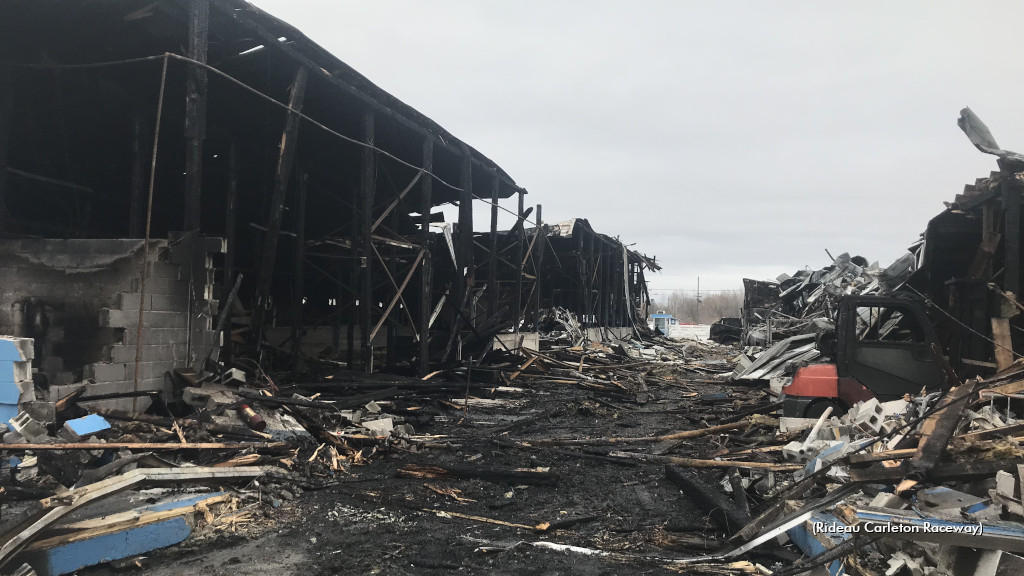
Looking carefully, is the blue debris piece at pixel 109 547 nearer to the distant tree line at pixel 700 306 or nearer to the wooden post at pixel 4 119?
the wooden post at pixel 4 119

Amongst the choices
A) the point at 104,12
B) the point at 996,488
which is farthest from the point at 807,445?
the point at 104,12

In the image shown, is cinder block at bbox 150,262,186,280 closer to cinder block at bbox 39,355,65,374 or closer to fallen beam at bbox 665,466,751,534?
cinder block at bbox 39,355,65,374

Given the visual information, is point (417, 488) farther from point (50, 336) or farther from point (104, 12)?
point (104, 12)

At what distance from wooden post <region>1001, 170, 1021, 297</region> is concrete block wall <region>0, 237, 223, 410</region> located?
1095 centimetres

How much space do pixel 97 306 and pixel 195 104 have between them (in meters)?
2.83

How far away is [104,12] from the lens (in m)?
8.68

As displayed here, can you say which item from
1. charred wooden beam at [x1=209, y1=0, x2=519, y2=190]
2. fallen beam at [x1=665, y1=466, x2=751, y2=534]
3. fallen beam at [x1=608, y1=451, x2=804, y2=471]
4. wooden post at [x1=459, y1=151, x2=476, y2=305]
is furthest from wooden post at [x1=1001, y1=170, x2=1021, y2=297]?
wooden post at [x1=459, y1=151, x2=476, y2=305]

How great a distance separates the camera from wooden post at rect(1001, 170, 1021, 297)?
827 cm

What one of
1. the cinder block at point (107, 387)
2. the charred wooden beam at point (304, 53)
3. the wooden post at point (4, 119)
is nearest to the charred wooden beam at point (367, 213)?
the charred wooden beam at point (304, 53)

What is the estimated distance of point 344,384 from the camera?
10.6 m

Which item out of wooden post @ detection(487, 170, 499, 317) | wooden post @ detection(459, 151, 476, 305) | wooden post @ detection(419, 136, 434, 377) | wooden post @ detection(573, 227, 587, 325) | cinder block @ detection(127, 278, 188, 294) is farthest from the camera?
wooden post @ detection(573, 227, 587, 325)

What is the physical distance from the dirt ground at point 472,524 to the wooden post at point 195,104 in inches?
162

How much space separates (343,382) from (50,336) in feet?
14.5

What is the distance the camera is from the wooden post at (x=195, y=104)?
786cm
